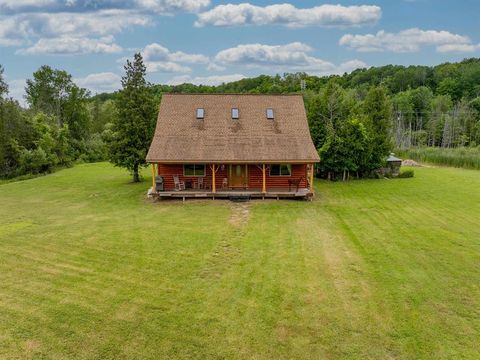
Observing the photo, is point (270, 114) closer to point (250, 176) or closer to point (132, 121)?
point (250, 176)

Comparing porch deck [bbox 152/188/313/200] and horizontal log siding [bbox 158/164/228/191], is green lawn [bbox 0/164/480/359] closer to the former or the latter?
porch deck [bbox 152/188/313/200]

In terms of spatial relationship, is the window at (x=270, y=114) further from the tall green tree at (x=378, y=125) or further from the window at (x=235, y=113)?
the tall green tree at (x=378, y=125)

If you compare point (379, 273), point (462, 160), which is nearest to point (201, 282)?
point (379, 273)

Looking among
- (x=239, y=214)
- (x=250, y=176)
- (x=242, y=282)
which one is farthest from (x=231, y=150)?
(x=242, y=282)

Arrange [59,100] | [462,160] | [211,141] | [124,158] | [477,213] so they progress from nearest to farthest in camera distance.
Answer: [477,213] → [211,141] → [124,158] → [462,160] → [59,100]

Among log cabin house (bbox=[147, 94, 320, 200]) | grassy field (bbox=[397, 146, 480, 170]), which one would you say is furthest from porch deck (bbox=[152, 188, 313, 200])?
grassy field (bbox=[397, 146, 480, 170])

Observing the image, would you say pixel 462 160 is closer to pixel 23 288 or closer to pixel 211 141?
pixel 211 141
